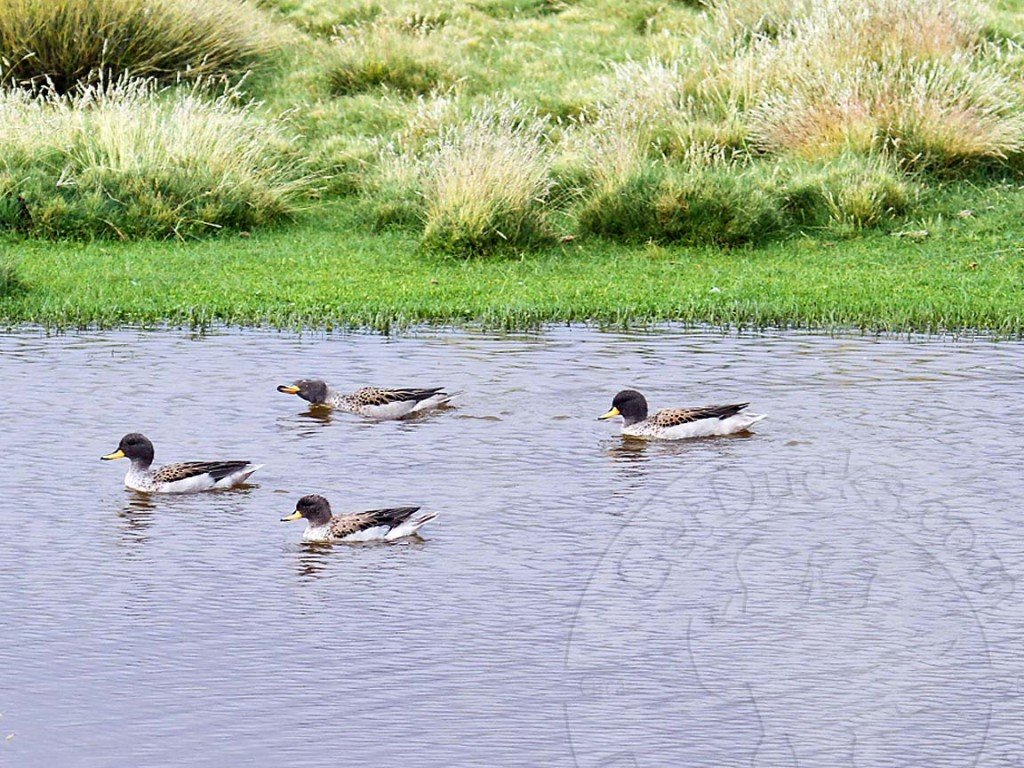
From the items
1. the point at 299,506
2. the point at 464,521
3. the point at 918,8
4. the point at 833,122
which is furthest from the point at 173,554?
the point at 918,8

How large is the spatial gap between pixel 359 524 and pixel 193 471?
136 cm

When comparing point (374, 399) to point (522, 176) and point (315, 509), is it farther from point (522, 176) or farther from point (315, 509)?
point (522, 176)

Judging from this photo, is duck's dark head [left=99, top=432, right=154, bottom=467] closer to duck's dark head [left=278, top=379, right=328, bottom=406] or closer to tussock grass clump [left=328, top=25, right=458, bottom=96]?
duck's dark head [left=278, top=379, right=328, bottom=406]

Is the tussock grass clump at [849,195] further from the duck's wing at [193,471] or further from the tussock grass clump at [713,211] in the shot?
the duck's wing at [193,471]

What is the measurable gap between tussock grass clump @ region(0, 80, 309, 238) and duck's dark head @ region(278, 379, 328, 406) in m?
7.79

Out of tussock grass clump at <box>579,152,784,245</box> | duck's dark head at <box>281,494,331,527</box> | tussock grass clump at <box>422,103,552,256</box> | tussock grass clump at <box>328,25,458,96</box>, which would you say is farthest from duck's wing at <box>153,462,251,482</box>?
tussock grass clump at <box>328,25,458,96</box>

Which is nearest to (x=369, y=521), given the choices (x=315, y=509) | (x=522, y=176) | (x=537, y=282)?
(x=315, y=509)

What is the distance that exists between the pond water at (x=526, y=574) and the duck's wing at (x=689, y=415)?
15 centimetres

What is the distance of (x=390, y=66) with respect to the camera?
26.0 m

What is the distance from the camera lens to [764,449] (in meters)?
11.0

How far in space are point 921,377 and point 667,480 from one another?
320 cm

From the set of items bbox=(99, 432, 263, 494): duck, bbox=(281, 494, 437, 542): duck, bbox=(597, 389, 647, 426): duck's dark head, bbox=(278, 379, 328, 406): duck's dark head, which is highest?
bbox=(281, 494, 437, 542): duck

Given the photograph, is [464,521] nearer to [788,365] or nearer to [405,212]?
[788,365]
